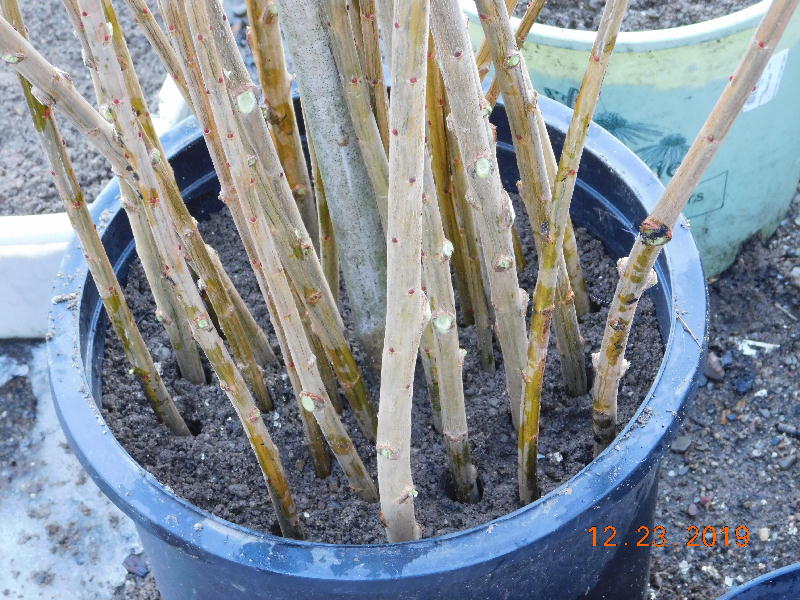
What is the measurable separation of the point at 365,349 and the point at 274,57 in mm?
349

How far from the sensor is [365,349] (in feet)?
3.25

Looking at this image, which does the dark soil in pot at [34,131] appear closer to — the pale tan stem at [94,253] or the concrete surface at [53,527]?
the concrete surface at [53,527]

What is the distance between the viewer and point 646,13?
4.84ft

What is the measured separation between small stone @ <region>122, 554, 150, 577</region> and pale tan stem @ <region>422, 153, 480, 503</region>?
2.12 feet

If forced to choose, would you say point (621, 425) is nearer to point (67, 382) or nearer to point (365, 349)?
point (365, 349)

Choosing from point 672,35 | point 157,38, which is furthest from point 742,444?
point 157,38

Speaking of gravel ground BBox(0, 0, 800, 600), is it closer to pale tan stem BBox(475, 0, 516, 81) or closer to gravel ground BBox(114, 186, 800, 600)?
gravel ground BBox(114, 186, 800, 600)

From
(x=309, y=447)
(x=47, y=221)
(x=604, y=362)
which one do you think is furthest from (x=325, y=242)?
(x=47, y=221)

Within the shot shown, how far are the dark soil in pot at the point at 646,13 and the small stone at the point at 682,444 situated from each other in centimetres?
66

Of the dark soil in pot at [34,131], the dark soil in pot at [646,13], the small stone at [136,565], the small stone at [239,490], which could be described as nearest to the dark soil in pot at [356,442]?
the small stone at [239,490]

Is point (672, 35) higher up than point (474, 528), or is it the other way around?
point (672, 35)

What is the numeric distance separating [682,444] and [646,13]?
2.32ft

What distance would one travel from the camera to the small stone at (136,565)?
131 centimetres

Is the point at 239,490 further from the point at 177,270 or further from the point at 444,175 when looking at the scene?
the point at 444,175
